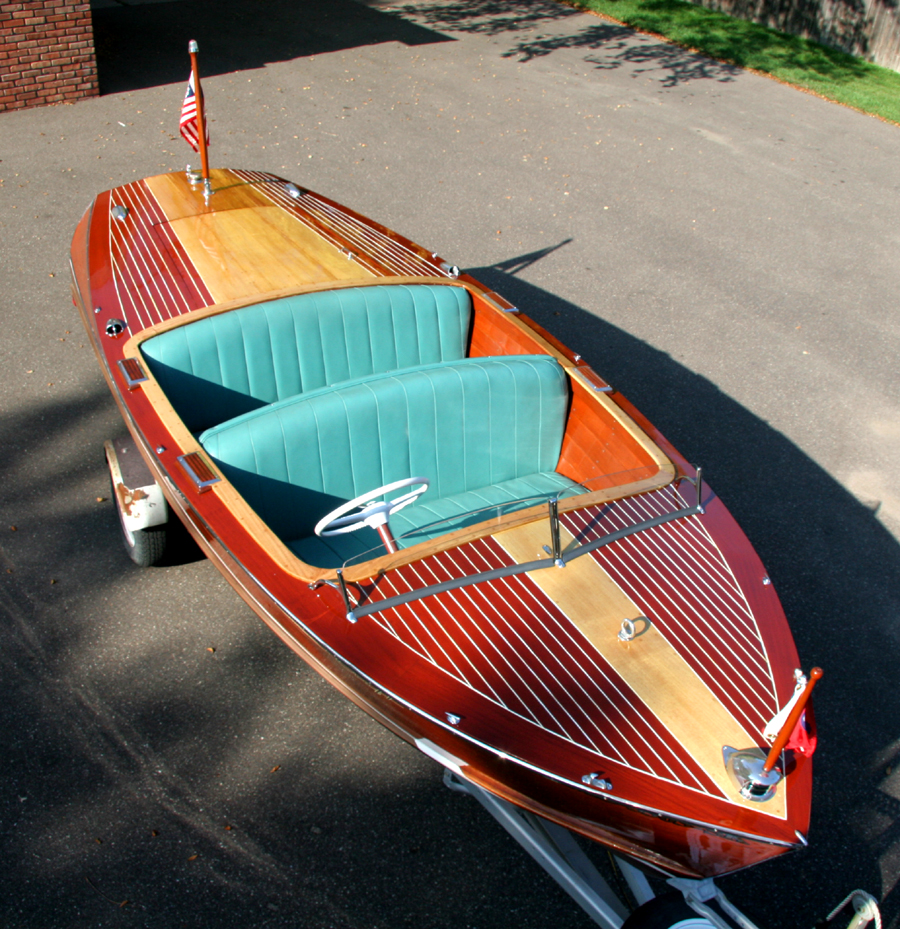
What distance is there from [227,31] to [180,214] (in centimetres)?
879

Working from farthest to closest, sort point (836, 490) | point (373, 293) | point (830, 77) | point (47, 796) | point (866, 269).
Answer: point (830, 77), point (866, 269), point (836, 490), point (373, 293), point (47, 796)

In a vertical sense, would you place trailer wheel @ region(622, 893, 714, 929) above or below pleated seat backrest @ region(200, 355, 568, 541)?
below

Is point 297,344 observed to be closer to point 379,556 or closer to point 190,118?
point 379,556

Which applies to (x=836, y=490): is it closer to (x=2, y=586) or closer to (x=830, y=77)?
(x=2, y=586)

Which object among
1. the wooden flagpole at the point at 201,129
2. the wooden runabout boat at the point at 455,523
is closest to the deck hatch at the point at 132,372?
the wooden runabout boat at the point at 455,523

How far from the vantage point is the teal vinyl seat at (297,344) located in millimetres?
4156

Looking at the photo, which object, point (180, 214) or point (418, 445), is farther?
point (180, 214)

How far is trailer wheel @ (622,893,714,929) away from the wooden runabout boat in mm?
138

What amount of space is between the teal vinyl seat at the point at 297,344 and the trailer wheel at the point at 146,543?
54cm

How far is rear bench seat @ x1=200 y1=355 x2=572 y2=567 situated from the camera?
11.9ft

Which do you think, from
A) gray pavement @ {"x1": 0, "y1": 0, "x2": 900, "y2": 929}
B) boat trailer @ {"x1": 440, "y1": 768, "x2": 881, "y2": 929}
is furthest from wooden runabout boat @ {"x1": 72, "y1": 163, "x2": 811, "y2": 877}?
gray pavement @ {"x1": 0, "y1": 0, "x2": 900, "y2": 929}

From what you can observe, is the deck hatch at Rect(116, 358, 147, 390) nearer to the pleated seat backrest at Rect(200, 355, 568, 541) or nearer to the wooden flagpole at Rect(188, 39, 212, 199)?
the pleated seat backrest at Rect(200, 355, 568, 541)

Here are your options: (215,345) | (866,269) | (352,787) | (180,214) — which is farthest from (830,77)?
(352,787)

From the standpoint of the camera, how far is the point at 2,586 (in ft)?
13.4
